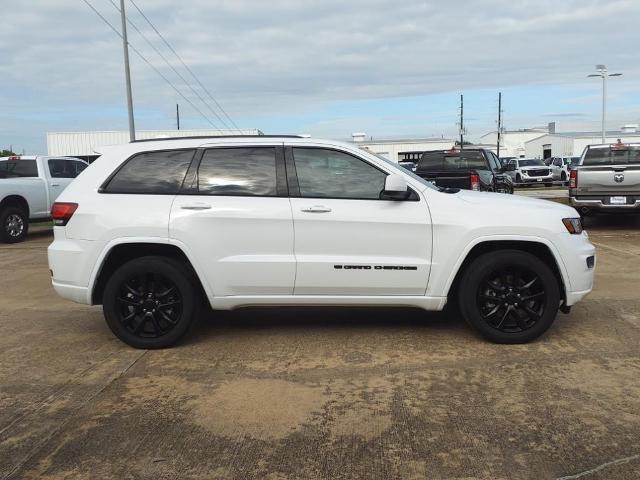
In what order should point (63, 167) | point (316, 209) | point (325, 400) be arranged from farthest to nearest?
point (63, 167) → point (316, 209) → point (325, 400)

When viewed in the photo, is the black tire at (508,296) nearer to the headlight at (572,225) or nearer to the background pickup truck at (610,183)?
the headlight at (572,225)

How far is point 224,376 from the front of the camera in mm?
4500

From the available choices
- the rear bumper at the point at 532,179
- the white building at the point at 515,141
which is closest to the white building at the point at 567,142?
the white building at the point at 515,141

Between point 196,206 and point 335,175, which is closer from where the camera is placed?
point 196,206

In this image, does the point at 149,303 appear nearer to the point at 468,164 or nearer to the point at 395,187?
the point at 395,187

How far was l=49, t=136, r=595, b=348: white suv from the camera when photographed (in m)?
4.92

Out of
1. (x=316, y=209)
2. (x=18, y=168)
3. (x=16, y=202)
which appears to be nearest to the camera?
(x=316, y=209)

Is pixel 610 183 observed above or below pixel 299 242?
above

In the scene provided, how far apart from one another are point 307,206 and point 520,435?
2376mm

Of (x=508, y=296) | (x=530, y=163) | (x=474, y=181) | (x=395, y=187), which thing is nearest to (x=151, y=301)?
(x=395, y=187)

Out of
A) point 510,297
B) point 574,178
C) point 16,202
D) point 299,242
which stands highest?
point 574,178

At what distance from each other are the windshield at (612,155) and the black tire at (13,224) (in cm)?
1221

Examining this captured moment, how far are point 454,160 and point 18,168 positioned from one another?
1025cm

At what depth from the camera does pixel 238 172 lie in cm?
511
